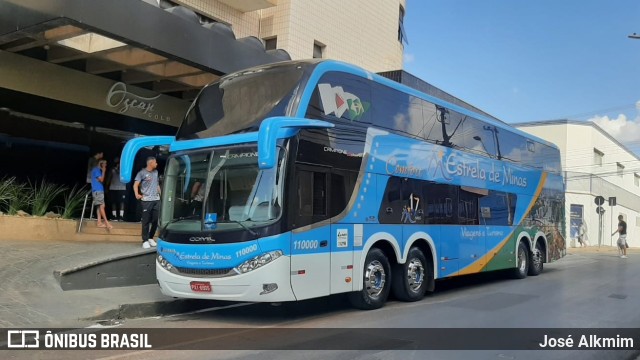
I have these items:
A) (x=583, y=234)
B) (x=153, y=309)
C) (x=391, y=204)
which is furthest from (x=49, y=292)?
(x=583, y=234)

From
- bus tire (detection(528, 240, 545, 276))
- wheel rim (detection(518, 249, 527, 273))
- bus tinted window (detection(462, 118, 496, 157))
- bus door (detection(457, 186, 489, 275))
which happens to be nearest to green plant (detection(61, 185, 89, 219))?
bus door (detection(457, 186, 489, 275))

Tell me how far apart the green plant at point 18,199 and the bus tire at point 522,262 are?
1275 centimetres

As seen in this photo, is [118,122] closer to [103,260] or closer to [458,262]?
[103,260]

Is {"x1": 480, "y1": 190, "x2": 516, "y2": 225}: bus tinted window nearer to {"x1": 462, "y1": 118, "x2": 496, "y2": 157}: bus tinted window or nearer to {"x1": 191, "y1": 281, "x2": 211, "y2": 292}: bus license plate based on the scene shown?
{"x1": 462, "y1": 118, "x2": 496, "y2": 157}: bus tinted window

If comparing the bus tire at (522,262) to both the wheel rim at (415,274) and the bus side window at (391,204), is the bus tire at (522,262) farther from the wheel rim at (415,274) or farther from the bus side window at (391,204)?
the bus side window at (391,204)

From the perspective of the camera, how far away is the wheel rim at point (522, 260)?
49.7 ft

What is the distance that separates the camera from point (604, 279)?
49.0 feet

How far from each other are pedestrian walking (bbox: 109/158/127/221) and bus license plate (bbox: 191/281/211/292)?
9.18 m

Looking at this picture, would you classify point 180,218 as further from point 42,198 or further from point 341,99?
point 42,198

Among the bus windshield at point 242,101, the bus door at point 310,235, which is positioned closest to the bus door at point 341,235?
the bus door at point 310,235

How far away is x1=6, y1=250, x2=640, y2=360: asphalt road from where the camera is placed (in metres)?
6.24

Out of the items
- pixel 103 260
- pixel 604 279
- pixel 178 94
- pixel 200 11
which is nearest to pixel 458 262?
pixel 604 279

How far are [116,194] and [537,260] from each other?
42.2 ft

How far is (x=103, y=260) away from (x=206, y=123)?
3261 mm
